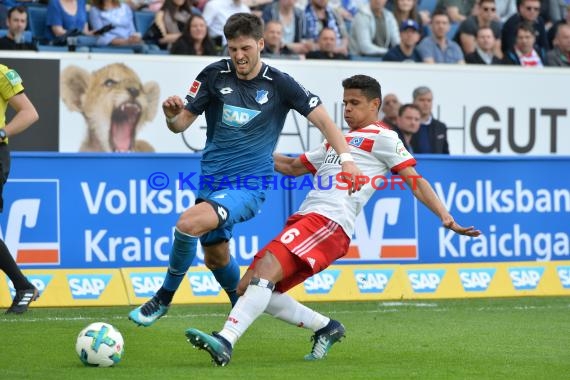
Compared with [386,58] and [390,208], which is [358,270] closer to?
[390,208]

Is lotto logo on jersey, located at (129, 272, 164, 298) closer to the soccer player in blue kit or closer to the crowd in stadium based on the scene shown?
the soccer player in blue kit

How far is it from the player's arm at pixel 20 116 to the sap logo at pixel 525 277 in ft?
18.3

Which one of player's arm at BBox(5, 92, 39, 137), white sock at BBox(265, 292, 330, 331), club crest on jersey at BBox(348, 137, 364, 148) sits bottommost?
white sock at BBox(265, 292, 330, 331)

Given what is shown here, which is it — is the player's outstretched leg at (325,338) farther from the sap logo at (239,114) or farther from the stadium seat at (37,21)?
the stadium seat at (37,21)

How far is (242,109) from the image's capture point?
28.0 ft

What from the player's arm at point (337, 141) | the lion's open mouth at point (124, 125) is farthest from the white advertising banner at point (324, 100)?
the player's arm at point (337, 141)

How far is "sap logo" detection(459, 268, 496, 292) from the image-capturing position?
42.4 feet

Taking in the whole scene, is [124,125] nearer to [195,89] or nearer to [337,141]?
[195,89]

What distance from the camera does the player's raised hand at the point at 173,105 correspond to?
805 cm

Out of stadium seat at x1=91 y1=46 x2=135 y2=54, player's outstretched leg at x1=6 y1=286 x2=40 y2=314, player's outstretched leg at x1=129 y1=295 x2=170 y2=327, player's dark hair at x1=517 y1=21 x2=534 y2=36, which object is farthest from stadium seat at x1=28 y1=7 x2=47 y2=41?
player's outstretched leg at x1=129 y1=295 x2=170 y2=327

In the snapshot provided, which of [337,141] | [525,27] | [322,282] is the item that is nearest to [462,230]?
[337,141]

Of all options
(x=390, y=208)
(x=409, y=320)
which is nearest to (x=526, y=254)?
(x=390, y=208)

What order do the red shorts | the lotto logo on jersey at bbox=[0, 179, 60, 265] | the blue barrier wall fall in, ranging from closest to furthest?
the red shorts
the lotto logo on jersey at bbox=[0, 179, 60, 265]
the blue barrier wall

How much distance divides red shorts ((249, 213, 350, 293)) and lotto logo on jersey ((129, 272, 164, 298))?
13.5 ft
